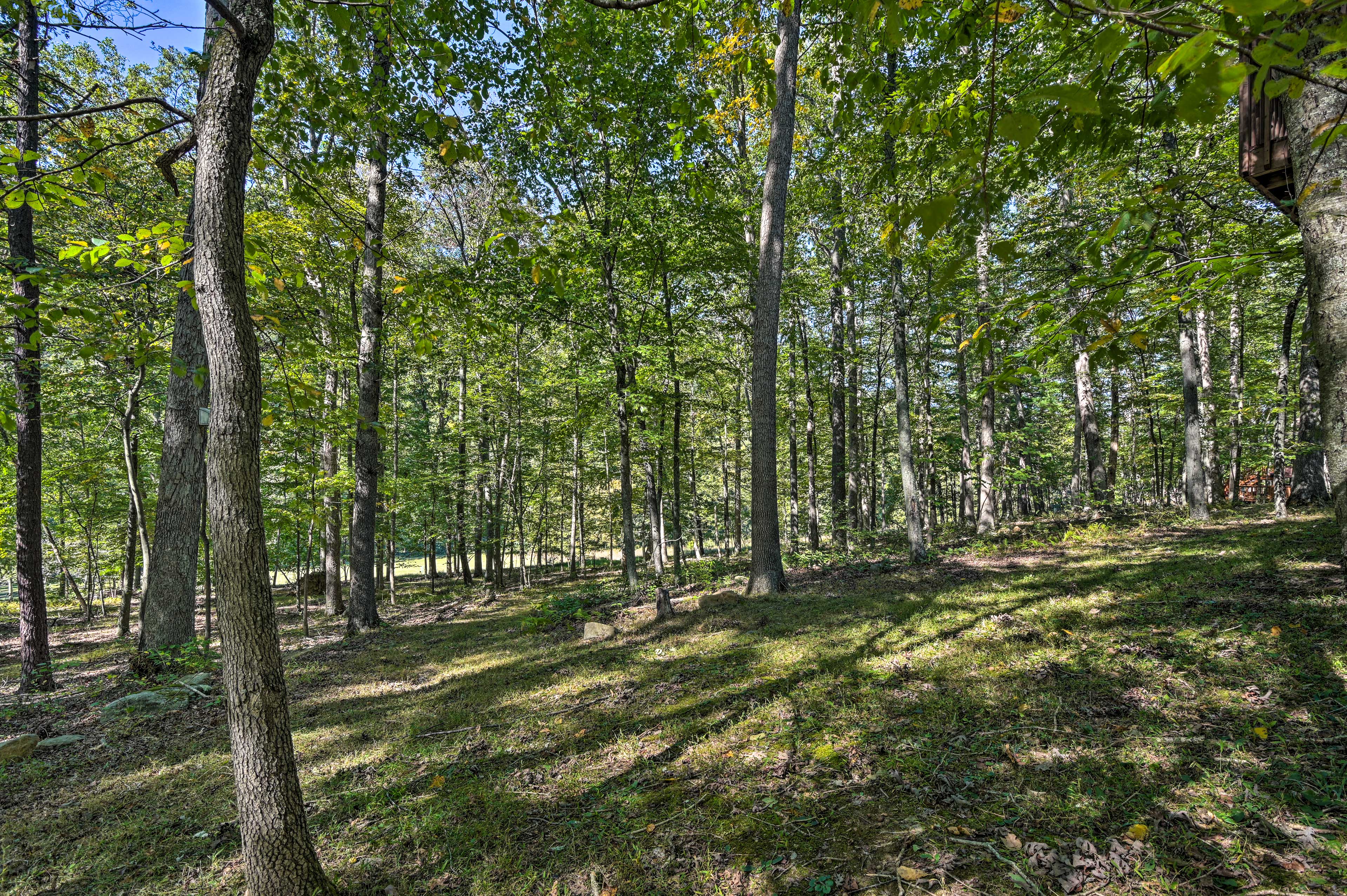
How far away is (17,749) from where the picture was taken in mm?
5172

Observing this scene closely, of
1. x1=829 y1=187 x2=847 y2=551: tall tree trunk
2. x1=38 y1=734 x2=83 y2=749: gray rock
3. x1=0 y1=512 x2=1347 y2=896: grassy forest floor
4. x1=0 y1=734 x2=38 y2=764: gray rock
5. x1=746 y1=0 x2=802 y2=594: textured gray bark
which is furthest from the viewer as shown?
x1=829 y1=187 x2=847 y2=551: tall tree trunk

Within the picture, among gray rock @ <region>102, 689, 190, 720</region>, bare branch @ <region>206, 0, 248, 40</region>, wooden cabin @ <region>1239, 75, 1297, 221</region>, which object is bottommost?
gray rock @ <region>102, 689, 190, 720</region>

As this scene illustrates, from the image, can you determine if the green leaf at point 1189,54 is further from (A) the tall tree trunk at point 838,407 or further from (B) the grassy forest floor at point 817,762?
(A) the tall tree trunk at point 838,407

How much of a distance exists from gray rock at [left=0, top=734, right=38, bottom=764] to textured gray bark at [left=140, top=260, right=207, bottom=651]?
83.5 inches

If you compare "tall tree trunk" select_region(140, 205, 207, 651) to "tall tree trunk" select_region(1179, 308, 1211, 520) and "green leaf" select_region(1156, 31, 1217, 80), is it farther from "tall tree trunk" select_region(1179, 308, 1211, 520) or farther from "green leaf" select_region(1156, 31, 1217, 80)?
"tall tree trunk" select_region(1179, 308, 1211, 520)

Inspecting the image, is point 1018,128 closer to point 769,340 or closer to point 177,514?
point 769,340

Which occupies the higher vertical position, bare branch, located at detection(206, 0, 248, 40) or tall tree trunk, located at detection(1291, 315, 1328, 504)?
bare branch, located at detection(206, 0, 248, 40)

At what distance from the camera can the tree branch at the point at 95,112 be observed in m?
2.04

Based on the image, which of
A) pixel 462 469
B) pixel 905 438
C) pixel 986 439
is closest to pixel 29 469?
pixel 462 469

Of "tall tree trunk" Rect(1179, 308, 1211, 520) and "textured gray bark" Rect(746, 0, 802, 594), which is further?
"tall tree trunk" Rect(1179, 308, 1211, 520)

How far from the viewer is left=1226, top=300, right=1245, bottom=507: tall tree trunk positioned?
1552 cm

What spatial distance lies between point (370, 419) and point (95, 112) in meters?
8.97

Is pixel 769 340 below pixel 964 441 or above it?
above

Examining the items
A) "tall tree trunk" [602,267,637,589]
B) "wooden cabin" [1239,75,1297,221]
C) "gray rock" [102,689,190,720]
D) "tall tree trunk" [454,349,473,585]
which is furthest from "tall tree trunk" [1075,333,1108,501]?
"gray rock" [102,689,190,720]
